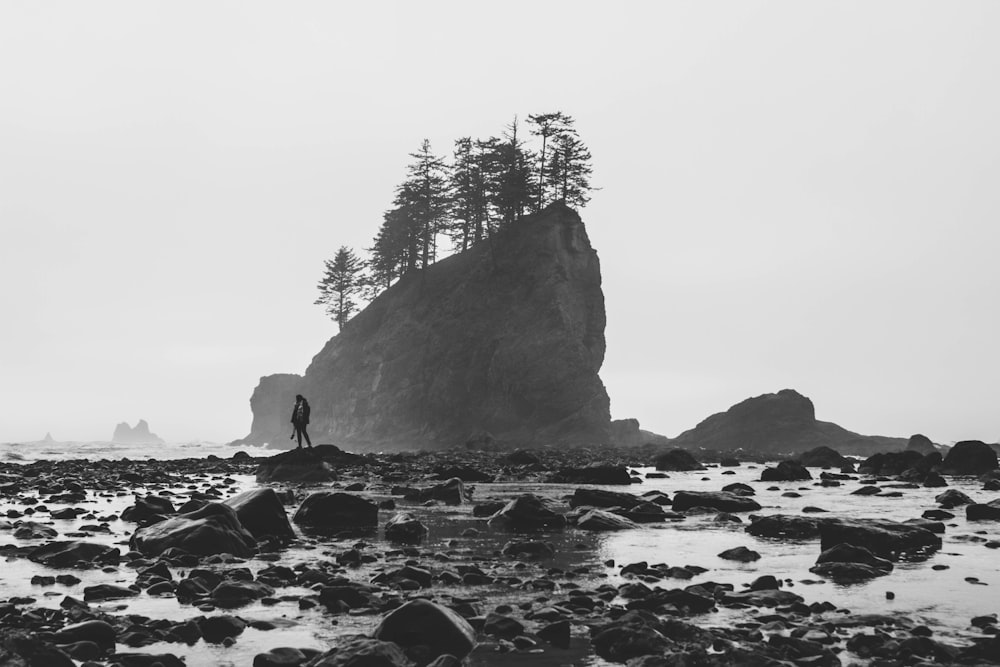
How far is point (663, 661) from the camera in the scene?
6.30m

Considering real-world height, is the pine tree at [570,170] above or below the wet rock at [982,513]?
above

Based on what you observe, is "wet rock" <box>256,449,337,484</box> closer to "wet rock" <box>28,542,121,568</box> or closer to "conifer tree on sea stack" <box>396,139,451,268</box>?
"wet rock" <box>28,542,121,568</box>

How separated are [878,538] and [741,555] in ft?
8.55

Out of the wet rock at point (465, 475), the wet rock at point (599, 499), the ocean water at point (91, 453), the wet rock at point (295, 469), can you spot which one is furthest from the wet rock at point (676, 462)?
the ocean water at point (91, 453)

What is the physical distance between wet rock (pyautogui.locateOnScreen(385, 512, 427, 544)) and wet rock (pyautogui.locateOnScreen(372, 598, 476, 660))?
22.7 ft

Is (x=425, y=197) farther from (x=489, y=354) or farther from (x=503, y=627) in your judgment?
(x=503, y=627)

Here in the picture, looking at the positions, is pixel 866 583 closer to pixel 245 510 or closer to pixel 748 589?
pixel 748 589

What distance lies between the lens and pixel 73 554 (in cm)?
1124

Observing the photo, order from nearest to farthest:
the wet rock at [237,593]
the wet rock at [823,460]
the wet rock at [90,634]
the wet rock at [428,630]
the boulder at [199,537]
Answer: the wet rock at [90,634] → the wet rock at [428,630] → the wet rock at [237,593] → the boulder at [199,537] → the wet rock at [823,460]

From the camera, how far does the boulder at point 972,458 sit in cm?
3641

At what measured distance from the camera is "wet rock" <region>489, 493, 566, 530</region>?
1614 cm

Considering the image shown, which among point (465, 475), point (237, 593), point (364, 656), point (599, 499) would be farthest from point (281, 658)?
point (465, 475)

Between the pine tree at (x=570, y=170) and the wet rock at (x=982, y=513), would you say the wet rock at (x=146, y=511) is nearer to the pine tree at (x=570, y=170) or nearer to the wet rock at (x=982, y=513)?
the wet rock at (x=982, y=513)

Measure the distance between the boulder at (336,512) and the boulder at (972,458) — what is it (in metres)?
32.9
